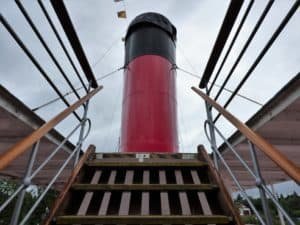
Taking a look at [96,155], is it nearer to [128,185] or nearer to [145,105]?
[128,185]

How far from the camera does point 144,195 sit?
127 cm

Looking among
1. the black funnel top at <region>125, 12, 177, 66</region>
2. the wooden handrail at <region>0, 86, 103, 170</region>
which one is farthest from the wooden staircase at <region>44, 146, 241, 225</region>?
the black funnel top at <region>125, 12, 177, 66</region>

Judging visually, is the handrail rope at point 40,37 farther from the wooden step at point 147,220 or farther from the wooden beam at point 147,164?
the wooden step at point 147,220

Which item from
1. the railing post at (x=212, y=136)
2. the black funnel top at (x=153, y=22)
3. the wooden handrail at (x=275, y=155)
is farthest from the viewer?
the black funnel top at (x=153, y=22)

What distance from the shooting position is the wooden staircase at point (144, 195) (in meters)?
1.04

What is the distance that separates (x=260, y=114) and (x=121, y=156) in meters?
1.06

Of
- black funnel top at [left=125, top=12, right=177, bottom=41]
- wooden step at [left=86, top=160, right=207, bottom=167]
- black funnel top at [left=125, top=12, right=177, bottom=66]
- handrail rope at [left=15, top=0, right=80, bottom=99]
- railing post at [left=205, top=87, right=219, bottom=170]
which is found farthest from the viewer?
black funnel top at [left=125, top=12, right=177, bottom=41]

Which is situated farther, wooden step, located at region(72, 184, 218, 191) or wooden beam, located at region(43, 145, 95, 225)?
wooden step, located at region(72, 184, 218, 191)

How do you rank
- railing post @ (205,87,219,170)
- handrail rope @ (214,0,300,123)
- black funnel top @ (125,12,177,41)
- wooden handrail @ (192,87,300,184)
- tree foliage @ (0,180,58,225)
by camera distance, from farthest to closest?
tree foliage @ (0,180,58,225) → black funnel top @ (125,12,177,41) → railing post @ (205,87,219,170) → handrail rope @ (214,0,300,123) → wooden handrail @ (192,87,300,184)

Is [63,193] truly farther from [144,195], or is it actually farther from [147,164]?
[147,164]

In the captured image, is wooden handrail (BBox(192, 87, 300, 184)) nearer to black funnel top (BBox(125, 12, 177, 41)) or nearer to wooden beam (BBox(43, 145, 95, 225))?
wooden beam (BBox(43, 145, 95, 225))

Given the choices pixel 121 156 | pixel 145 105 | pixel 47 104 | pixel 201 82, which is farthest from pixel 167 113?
pixel 47 104

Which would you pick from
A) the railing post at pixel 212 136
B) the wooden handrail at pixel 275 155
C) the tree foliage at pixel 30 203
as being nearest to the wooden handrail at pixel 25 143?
the wooden handrail at pixel 275 155

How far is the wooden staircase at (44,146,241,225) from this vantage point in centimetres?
104
